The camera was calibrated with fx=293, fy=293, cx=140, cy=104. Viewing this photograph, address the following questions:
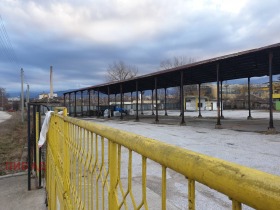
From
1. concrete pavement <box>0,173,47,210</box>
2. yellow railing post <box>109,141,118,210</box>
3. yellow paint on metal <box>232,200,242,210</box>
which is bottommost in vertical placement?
concrete pavement <box>0,173,47,210</box>

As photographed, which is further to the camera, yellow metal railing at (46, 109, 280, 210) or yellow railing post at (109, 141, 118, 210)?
yellow railing post at (109, 141, 118, 210)

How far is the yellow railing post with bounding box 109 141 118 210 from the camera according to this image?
1604 mm

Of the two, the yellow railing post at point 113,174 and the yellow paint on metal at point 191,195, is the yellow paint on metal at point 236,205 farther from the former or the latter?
the yellow railing post at point 113,174

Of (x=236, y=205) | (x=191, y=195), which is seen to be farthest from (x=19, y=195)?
(x=236, y=205)

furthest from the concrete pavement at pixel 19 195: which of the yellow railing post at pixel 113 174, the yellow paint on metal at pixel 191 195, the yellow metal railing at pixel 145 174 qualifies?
the yellow paint on metal at pixel 191 195

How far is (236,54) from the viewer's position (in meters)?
14.6

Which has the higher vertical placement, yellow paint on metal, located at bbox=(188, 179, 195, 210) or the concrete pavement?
yellow paint on metal, located at bbox=(188, 179, 195, 210)

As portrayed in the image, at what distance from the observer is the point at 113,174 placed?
1.63 meters

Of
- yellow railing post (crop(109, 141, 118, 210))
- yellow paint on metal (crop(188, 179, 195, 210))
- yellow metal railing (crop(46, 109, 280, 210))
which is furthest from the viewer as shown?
yellow railing post (crop(109, 141, 118, 210))

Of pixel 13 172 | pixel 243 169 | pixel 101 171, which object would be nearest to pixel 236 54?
pixel 13 172

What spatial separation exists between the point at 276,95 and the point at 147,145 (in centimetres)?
6367

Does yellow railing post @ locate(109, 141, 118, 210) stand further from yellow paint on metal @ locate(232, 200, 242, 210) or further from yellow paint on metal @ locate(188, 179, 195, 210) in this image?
yellow paint on metal @ locate(232, 200, 242, 210)

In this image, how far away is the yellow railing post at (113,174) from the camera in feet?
5.26

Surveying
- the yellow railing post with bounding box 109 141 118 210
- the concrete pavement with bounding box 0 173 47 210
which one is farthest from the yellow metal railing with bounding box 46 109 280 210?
the concrete pavement with bounding box 0 173 47 210
